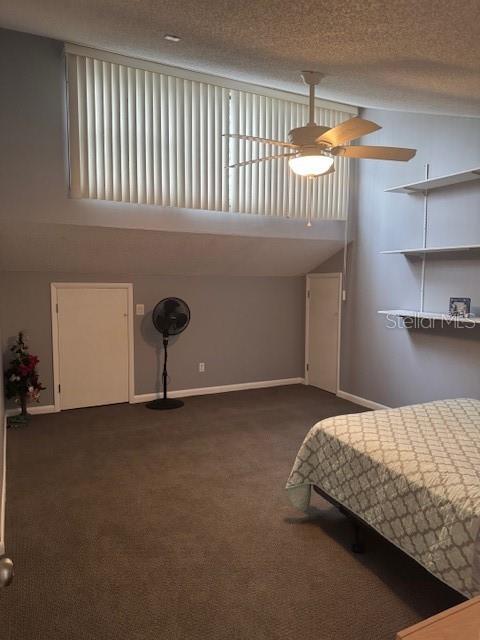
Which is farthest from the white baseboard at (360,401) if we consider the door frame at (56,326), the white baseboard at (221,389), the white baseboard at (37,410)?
the white baseboard at (37,410)

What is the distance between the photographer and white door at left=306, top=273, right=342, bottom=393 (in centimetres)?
571

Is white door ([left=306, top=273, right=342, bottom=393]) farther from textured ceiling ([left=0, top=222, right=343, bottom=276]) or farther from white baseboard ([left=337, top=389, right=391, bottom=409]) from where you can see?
textured ceiling ([left=0, top=222, right=343, bottom=276])

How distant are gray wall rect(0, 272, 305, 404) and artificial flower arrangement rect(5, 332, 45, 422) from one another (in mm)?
182

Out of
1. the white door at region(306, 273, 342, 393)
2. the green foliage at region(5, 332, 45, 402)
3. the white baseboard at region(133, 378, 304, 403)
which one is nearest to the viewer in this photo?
the green foliage at region(5, 332, 45, 402)

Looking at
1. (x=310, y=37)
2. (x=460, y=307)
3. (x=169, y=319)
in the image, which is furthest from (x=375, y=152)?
(x=169, y=319)

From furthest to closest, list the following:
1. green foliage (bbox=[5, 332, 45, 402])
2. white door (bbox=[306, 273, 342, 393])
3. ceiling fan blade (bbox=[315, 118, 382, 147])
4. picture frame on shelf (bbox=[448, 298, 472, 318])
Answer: white door (bbox=[306, 273, 342, 393])
green foliage (bbox=[5, 332, 45, 402])
picture frame on shelf (bbox=[448, 298, 472, 318])
ceiling fan blade (bbox=[315, 118, 382, 147])

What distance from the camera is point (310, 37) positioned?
75.4 inches

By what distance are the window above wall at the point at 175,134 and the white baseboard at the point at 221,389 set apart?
7.50 feet

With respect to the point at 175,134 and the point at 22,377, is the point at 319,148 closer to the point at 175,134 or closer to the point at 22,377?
the point at 175,134

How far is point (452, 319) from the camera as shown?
149 inches

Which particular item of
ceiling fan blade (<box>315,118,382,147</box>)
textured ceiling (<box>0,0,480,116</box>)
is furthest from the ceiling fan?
textured ceiling (<box>0,0,480,116</box>)

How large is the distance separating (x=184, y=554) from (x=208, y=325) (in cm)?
343

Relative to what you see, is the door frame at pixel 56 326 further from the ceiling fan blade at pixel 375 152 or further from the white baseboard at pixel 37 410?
the ceiling fan blade at pixel 375 152

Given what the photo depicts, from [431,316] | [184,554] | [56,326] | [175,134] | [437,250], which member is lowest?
[184,554]
